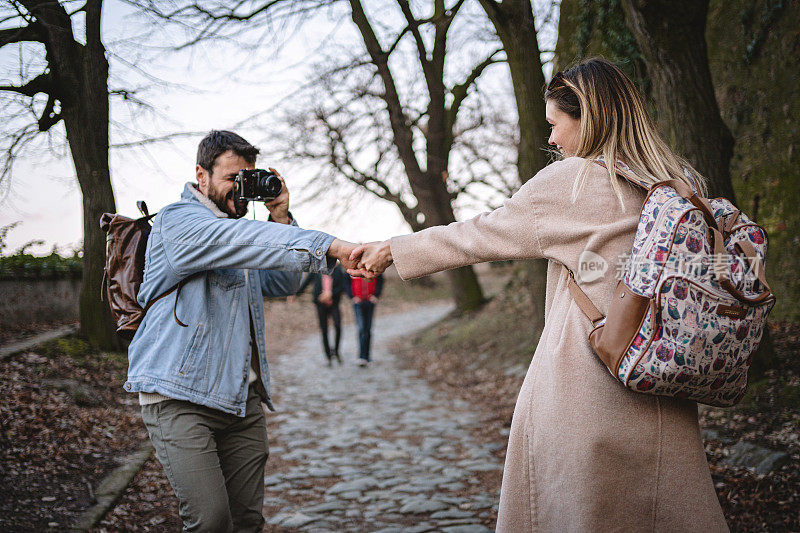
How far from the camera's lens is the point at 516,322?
41.8 ft

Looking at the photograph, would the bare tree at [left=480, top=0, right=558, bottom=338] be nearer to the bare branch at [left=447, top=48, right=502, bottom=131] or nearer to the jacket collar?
the jacket collar

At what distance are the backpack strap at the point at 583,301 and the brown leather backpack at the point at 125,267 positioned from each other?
6.39 ft

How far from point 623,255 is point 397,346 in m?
14.0

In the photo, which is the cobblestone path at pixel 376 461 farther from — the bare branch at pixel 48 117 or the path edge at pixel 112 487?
the bare branch at pixel 48 117

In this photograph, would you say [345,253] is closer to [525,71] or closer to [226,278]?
[226,278]

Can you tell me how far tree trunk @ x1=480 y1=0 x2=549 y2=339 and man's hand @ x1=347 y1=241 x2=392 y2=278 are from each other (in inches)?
208

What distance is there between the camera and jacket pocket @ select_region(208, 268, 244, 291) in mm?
3109

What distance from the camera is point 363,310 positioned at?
12609 mm

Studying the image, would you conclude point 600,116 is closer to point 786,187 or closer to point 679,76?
point 679,76

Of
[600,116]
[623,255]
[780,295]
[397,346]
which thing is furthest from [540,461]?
[397,346]

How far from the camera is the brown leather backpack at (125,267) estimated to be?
308 cm

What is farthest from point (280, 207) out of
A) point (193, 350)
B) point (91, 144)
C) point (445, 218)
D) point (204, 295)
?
point (445, 218)

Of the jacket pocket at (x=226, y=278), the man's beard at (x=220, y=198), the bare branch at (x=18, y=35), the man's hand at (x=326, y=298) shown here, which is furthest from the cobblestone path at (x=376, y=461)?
the bare branch at (x=18, y=35)

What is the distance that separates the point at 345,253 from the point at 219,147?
0.95 m
